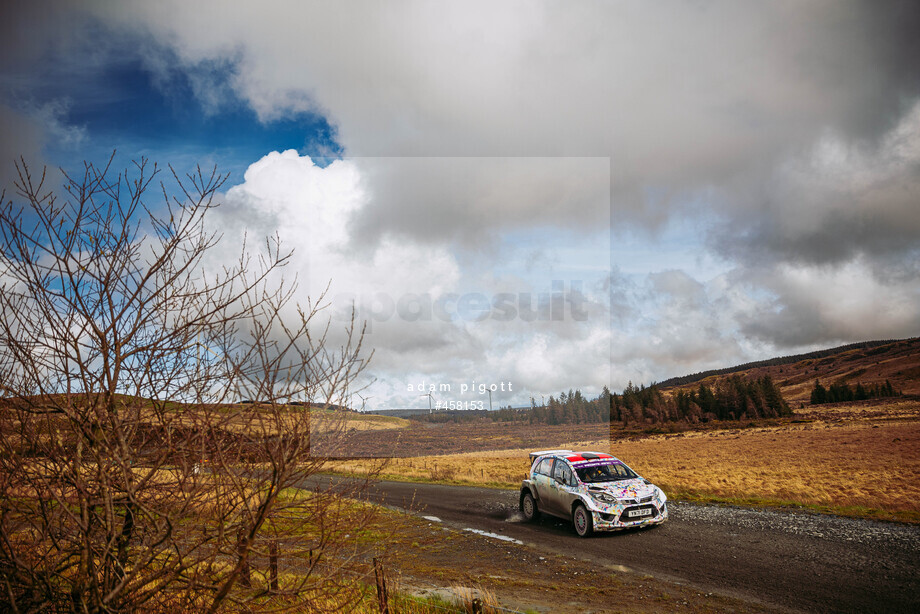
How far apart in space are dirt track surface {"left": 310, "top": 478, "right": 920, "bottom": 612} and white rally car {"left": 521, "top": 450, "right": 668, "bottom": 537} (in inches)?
15.2

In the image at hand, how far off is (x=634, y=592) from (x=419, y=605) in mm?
3250

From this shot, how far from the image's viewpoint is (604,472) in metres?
12.4

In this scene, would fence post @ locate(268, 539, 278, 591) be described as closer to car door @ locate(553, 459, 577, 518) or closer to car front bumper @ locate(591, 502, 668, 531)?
car front bumper @ locate(591, 502, 668, 531)

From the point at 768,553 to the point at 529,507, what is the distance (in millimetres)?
6708

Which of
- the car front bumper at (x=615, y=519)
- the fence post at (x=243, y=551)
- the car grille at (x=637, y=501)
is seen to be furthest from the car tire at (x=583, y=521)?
the fence post at (x=243, y=551)

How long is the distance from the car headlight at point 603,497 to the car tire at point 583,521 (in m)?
0.38

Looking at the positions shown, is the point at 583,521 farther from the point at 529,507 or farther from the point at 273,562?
the point at 273,562

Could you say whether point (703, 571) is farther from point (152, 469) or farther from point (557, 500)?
point (152, 469)

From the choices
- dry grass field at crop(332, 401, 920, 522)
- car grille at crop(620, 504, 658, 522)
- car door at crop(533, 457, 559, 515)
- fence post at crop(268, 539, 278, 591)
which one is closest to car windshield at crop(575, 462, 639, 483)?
car grille at crop(620, 504, 658, 522)

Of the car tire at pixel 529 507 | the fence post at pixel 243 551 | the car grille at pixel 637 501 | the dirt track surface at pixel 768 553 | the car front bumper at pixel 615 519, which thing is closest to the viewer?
the fence post at pixel 243 551

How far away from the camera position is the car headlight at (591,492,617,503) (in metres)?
11.3

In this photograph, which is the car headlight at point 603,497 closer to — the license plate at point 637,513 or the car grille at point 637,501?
the car grille at point 637,501

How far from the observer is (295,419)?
368 centimetres

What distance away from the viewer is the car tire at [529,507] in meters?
14.2
